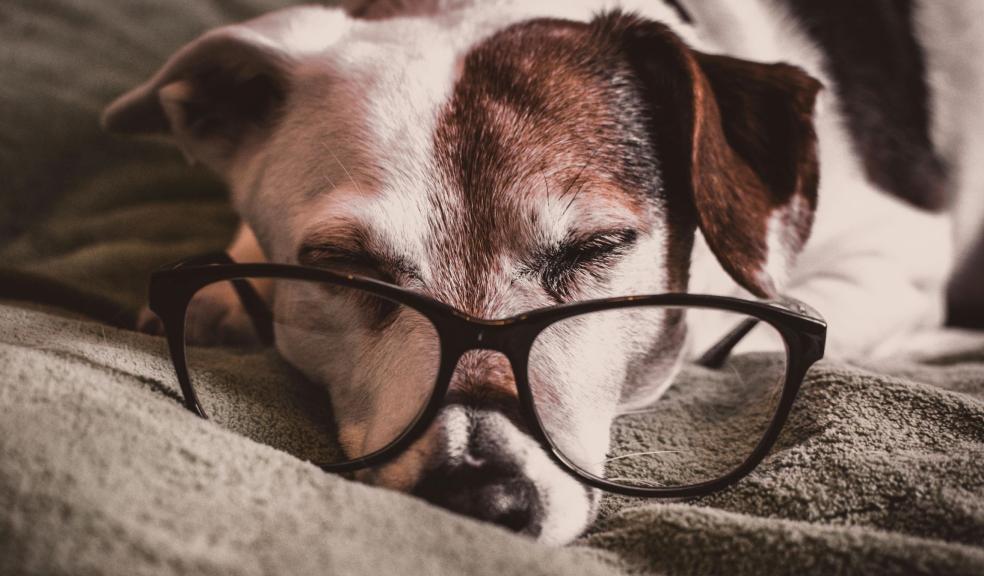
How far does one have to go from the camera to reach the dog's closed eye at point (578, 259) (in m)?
0.99

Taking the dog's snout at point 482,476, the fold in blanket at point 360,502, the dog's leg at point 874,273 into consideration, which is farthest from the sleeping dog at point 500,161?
the dog's leg at point 874,273

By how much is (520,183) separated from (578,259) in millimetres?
124

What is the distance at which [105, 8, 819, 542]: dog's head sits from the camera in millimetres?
954

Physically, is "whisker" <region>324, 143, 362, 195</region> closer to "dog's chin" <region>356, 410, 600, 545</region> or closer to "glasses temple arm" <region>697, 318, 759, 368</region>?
"dog's chin" <region>356, 410, 600, 545</region>

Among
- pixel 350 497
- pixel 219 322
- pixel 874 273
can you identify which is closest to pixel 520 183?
pixel 350 497

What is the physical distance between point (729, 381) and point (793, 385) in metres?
0.22

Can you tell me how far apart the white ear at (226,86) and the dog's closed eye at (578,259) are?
55 centimetres

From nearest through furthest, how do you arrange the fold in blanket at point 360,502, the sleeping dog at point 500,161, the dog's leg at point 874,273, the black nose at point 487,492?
the fold in blanket at point 360,502, the black nose at point 487,492, the sleeping dog at point 500,161, the dog's leg at point 874,273

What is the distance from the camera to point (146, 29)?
203 cm

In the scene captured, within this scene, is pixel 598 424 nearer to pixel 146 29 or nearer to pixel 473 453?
pixel 473 453

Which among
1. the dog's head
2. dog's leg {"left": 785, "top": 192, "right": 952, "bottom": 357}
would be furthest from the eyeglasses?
dog's leg {"left": 785, "top": 192, "right": 952, "bottom": 357}

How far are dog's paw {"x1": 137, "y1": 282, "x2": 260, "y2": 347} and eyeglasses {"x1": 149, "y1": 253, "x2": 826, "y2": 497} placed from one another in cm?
7

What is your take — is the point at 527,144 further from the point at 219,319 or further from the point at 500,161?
the point at 219,319

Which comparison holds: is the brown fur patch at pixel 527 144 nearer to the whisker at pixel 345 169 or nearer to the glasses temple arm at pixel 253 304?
the whisker at pixel 345 169
